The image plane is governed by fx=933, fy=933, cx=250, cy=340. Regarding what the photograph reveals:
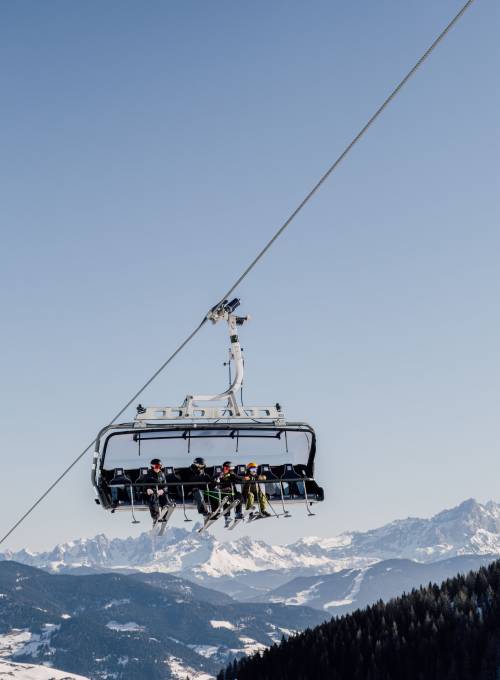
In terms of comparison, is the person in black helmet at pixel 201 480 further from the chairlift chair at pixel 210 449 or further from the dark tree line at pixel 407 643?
the dark tree line at pixel 407 643

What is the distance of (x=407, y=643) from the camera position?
14350 cm

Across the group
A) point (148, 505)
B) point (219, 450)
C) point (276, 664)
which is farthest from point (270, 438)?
point (276, 664)

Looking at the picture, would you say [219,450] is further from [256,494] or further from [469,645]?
[469,645]

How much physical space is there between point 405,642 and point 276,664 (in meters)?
22.4

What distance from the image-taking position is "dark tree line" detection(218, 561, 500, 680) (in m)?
135

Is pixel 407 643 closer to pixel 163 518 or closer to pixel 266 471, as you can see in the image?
pixel 163 518

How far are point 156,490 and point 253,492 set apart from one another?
271 centimetres

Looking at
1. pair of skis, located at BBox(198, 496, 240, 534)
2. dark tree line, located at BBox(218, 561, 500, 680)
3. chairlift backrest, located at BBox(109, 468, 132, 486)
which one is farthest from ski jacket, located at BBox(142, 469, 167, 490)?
dark tree line, located at BBox(218, 561, 500, 680)

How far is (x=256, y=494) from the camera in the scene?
26234 mm

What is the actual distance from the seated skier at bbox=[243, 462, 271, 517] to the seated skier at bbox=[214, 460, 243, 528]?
0.23m

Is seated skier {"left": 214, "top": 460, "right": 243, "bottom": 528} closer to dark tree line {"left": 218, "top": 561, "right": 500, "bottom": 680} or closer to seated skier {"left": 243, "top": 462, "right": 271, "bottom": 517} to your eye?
seated skier {"left": 243, "top": 462, "right": 271, "bottom": 517}

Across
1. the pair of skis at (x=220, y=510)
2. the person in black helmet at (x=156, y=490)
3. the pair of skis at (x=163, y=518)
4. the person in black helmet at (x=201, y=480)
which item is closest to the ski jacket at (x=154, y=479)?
the person in black helmet at (x=156, y=490)

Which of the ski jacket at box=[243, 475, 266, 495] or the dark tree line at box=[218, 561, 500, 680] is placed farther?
the dark tree line at box=[218, 561, 500, 680]

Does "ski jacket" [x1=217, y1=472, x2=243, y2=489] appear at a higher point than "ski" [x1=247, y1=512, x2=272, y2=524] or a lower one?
higher
